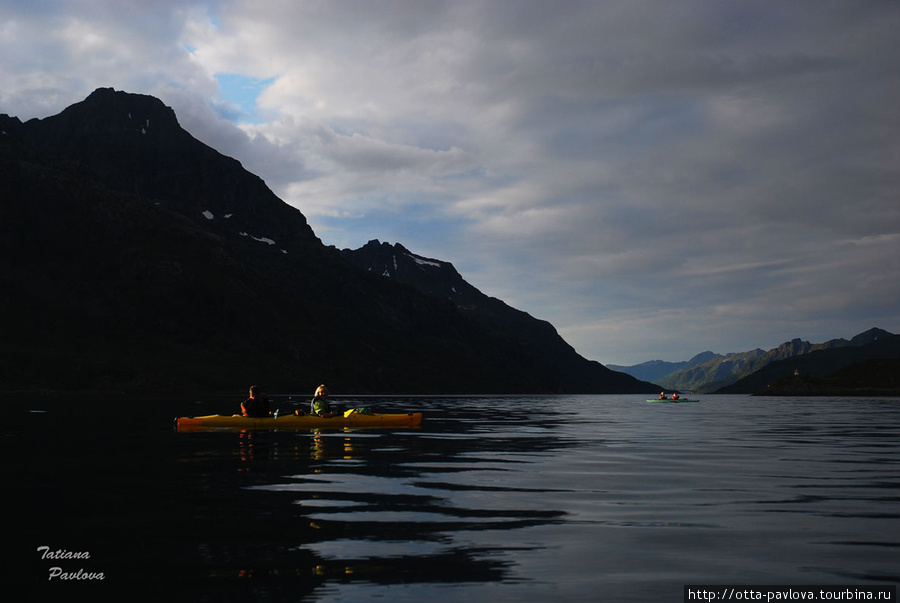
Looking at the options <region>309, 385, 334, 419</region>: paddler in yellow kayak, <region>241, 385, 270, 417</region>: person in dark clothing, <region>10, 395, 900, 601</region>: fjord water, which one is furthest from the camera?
<region>309, 385, 334, 419</region>: paddler in yellow kayak

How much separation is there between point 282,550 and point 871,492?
56.5ft

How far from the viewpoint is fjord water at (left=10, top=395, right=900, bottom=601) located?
37.4ft

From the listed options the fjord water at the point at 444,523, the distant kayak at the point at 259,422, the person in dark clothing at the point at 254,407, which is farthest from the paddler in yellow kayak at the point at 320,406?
the fjord water at the point at 444,523

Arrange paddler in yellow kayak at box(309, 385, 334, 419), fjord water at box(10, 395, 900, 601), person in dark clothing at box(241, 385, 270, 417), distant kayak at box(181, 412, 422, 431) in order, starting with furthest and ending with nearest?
paddler in yellow kayak at box(309, 385, 334, 419), person in dark clothing at box(241, 385, 270, 417), distant kayak at box(181, 412, 422, 431), fjord water at box(10, 395, 900, 601)

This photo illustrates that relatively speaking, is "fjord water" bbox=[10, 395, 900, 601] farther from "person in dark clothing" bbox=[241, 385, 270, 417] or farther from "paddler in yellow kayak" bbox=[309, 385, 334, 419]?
"paddler in yellow kayak" bbox=[309, 385, 334, 419]

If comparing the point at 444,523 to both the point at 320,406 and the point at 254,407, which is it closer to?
the point at 254,407

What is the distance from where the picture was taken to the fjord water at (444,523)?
1140 centimetres

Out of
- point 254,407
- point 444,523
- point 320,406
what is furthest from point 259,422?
point 444,523

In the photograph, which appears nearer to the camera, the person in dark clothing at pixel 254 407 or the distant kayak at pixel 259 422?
the distant kayak at pixel 259 422

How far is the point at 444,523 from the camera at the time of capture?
16.4 meters

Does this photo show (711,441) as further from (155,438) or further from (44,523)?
(44,523)

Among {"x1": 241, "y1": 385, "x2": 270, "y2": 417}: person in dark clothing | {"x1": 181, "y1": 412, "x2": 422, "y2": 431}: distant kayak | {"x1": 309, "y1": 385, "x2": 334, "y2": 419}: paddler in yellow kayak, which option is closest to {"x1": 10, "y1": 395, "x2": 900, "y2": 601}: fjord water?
{"x1": 181, "y1": 412, "x2": 422, "y2": 431}: distant kayak

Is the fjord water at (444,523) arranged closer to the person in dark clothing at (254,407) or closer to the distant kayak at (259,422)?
the distant kayak at (259,422)

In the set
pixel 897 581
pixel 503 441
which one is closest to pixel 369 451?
pixel 503 441
